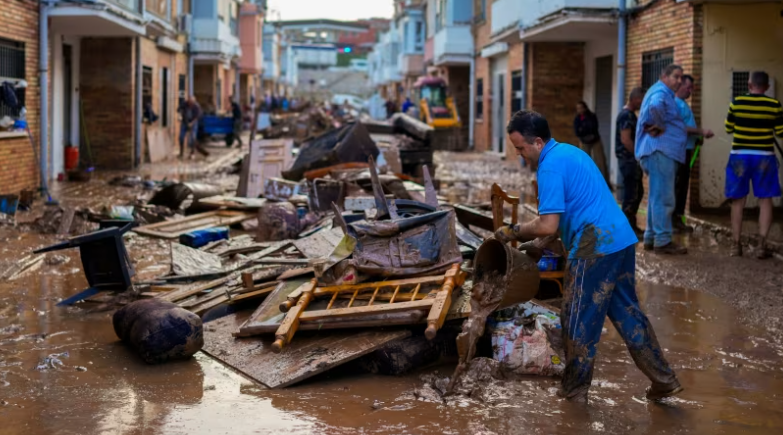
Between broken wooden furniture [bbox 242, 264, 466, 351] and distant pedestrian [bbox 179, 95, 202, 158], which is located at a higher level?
distant pedestrian [bbox 179, 95, 202, 158]

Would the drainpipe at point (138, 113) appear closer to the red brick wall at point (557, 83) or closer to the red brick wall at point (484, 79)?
the red brick wall at point (557, 83)

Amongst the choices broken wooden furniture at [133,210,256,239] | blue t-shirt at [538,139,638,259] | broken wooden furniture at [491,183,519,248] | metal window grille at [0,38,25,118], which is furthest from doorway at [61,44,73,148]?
blue t-shirt at [538,139,638,259]

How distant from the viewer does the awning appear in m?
16.8

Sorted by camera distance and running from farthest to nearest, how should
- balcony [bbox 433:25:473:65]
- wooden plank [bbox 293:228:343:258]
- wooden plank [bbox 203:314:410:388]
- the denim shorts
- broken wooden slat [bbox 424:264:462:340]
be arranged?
balcony [bbox 433:25:473:65]
the denim shorts
wooden plank [bbox 293:228:343:258]
wooden plank [bbox 203:314:410:388]
broken wooden slat [bbox 424:264:462:340]

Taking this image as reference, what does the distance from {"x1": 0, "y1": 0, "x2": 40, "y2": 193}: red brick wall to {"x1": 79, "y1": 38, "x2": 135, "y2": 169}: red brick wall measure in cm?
599

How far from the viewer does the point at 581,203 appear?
5.00 metres

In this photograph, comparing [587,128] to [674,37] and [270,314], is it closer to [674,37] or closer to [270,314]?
[674,37]

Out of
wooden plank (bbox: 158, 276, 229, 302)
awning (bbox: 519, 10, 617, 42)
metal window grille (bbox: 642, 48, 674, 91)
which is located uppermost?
awning (bbox: 519, 10, 617, 42)

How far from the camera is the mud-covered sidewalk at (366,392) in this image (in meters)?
4.94

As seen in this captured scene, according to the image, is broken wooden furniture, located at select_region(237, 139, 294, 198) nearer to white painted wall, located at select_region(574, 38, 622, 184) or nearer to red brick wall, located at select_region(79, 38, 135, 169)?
white painted wall, located at select_region(574, 38, 622, 184)

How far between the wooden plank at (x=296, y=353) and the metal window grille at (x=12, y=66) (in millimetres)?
10091

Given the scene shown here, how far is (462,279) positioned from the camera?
21.0 ft

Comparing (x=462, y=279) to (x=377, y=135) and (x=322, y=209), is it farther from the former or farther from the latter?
(x=377, y=135)

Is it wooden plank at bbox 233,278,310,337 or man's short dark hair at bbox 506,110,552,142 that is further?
wooden plank at bbox 233,278,310,337
